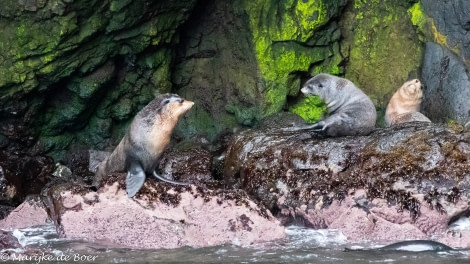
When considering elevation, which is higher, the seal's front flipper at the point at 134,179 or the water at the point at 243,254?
the seal's front flipper at the point at 134,179

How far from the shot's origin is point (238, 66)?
10922mm

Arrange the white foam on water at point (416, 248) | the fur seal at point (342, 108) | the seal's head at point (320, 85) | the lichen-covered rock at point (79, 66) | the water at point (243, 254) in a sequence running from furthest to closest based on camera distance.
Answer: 1. the seal's head at point (320, 85)
2. the lichen-covered rock at point (79, 66)
3. the fur seal at point (342, 108)
4. the white foam on water at point (416, 248)
5. the water at point (243, 254)

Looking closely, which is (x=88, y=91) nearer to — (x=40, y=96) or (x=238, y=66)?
(x=40, y=96)

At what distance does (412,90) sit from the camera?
33.4ft

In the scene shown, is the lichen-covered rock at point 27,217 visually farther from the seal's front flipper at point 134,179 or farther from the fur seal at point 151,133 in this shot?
the seal's front flipper at point 134,179

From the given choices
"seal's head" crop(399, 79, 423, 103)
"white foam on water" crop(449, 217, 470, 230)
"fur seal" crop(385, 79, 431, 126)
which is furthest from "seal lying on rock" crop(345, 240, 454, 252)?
"seal's head" crop(399, 79, 423, 103)

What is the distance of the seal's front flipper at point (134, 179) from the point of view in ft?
22.2

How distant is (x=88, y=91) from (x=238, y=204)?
12.3 feet

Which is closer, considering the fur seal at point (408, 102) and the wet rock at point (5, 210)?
the wet rock at point (5, 210)

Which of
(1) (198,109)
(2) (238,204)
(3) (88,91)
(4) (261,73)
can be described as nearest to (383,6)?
(4) (261,73)

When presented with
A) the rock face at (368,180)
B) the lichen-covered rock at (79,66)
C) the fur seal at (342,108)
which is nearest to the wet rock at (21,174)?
the lichen-covered rock at (79,66)

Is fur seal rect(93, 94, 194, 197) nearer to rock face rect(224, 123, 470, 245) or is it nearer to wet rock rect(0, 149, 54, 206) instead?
rock face rect(224, 123, 470, 245)

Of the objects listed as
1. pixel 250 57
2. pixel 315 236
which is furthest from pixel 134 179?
pixel 250 57

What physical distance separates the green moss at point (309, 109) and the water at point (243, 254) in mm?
4330
